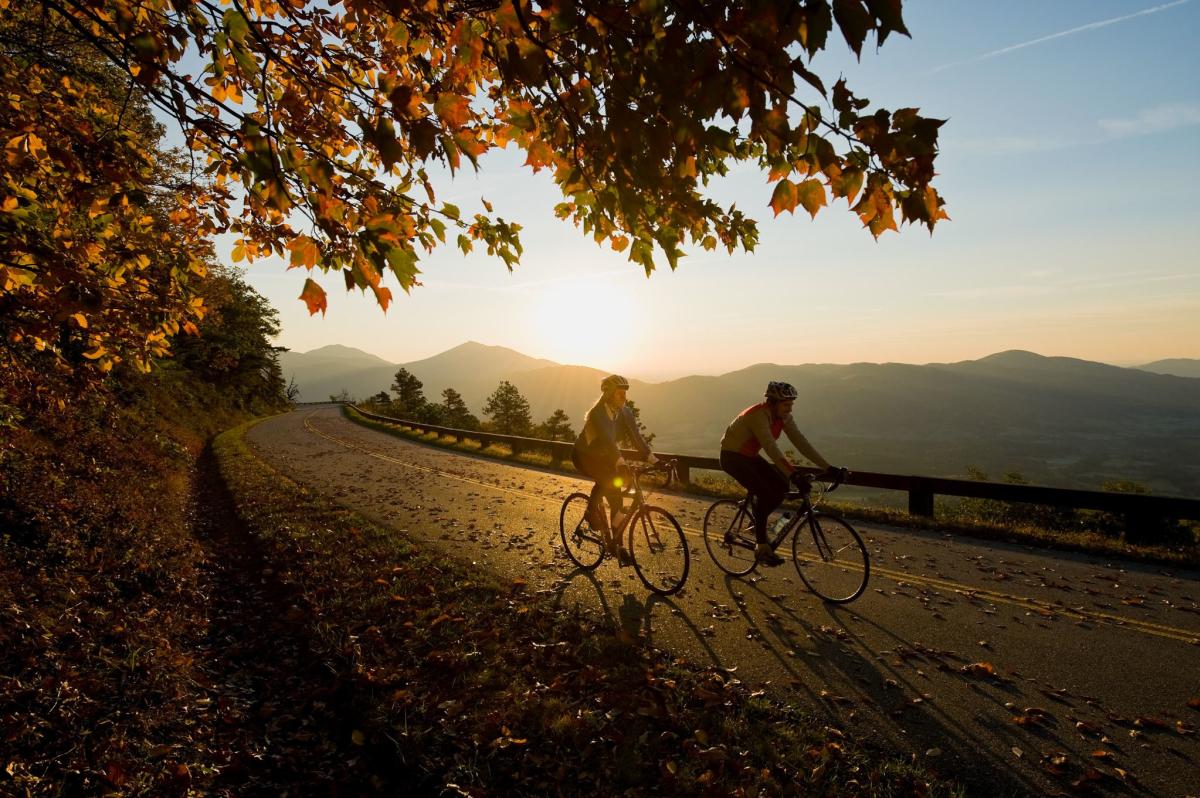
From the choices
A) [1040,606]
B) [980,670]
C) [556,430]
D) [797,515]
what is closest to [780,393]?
[797,515]

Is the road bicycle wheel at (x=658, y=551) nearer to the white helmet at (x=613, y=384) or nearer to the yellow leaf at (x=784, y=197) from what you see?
the white helmet at (x=613, y=384)

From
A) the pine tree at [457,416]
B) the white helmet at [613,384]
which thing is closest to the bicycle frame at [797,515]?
the white helmet at [613,384]

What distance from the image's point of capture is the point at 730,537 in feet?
25.6

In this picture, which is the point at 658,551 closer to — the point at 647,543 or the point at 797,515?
the point at 647,543

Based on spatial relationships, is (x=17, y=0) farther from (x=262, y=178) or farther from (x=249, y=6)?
(x=262, y=178)

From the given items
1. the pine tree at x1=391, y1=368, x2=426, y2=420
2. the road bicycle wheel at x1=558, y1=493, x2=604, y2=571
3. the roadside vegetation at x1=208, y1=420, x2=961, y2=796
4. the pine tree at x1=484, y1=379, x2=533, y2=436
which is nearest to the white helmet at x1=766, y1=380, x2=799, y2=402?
the road bicycle wheel at x1=558, y1=493, x2=604, y2=571

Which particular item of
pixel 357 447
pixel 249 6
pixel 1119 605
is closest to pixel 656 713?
pixel 1119 605

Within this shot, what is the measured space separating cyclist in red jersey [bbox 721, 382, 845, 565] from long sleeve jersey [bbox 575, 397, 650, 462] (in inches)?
46.6

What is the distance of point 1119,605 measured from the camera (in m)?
6.48

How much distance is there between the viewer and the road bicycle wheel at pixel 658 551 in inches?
276

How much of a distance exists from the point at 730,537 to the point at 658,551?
1.12 meters

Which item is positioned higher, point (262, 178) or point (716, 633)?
point (262, 178)

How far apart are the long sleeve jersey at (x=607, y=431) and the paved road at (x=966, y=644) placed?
68.8 inches

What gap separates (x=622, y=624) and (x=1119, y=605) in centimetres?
574
